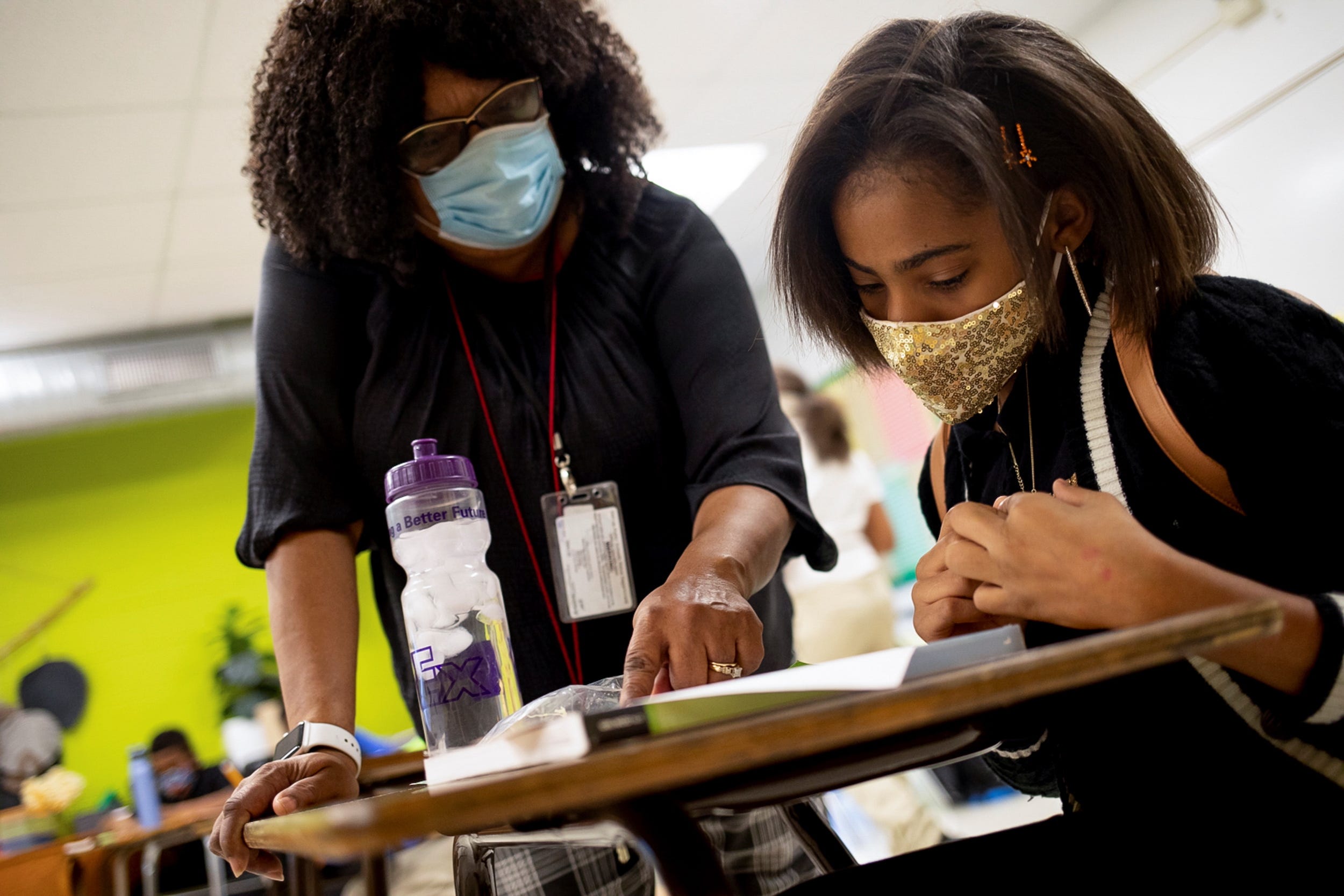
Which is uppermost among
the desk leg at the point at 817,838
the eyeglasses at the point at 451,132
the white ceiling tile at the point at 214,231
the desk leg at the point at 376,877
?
the white ceiling tile at the point at 214,231

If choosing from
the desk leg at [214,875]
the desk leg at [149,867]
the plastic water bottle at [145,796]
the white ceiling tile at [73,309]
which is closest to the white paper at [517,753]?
the desk leg at [149,867]

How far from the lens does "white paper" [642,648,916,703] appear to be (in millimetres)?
525

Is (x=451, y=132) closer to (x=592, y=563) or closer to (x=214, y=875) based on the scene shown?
(x=592, y=563)

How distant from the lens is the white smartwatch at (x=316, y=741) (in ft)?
3.42

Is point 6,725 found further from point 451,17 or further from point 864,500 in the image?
point 451,17

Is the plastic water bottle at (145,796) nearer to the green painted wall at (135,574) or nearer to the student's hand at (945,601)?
the green painted wall at (135,574)

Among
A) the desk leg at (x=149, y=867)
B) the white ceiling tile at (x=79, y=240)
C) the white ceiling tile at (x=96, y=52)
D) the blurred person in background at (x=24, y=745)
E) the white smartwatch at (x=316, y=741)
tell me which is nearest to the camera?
the white smartwatch at (x=316, y=741)

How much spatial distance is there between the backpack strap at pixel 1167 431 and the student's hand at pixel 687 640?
374 millimetres

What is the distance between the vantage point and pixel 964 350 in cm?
101

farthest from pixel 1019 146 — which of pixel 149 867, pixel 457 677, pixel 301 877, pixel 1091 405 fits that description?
pixel 149 867

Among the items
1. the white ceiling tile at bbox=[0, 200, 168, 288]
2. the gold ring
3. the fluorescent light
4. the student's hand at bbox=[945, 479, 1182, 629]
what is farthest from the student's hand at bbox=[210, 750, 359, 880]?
the fluorescent light

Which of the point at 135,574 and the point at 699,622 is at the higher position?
the point at 135,574

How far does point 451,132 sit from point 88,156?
3221 mm

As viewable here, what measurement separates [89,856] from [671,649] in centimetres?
339
